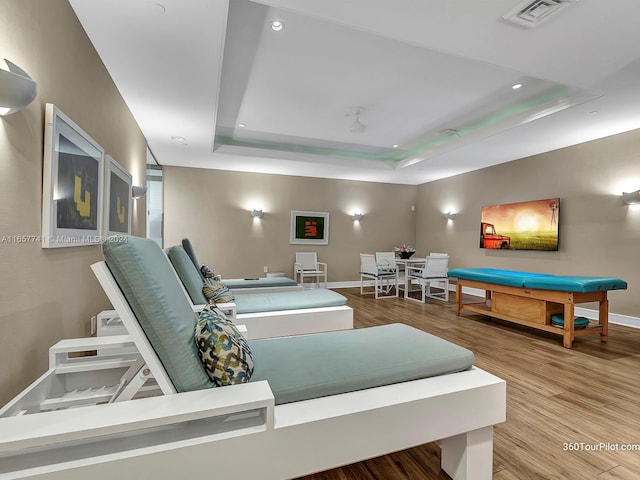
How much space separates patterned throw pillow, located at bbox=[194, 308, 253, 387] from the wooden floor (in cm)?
76

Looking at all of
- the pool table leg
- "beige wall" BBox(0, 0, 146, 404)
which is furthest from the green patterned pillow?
the pool table leg

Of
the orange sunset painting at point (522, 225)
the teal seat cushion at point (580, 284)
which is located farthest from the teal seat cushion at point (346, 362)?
the orange sunset painting at point (522, 225)

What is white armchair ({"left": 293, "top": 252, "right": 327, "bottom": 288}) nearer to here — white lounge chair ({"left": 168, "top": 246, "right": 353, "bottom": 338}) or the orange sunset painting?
white lounge chair ({"left": 168, "top": 246, "right": 353, "bottom": 338})

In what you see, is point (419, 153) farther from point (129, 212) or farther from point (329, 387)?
point (329, 387)

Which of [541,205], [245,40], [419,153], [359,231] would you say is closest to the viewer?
[245,40]

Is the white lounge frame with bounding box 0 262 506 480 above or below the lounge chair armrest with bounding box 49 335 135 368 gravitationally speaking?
below

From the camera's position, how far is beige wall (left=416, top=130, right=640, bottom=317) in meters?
3.87

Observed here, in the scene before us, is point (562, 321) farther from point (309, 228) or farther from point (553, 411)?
point (309, 228)

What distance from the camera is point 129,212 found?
3.17 meters

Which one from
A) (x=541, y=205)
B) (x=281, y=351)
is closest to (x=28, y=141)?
(x=281, y=351)

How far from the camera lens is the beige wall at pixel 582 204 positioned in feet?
12.7

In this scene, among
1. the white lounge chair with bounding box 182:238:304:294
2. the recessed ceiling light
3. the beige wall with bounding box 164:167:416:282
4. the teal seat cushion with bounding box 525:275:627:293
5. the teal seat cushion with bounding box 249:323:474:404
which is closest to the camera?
the teal seat cushion with bounding box 249:323:474:404

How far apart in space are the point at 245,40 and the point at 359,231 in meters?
5.07

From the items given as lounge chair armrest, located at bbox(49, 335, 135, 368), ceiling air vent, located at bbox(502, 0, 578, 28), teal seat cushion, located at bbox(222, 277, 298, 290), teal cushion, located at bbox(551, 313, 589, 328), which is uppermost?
ceiling air vent, located at bbox(502, 0, 578, 28)
